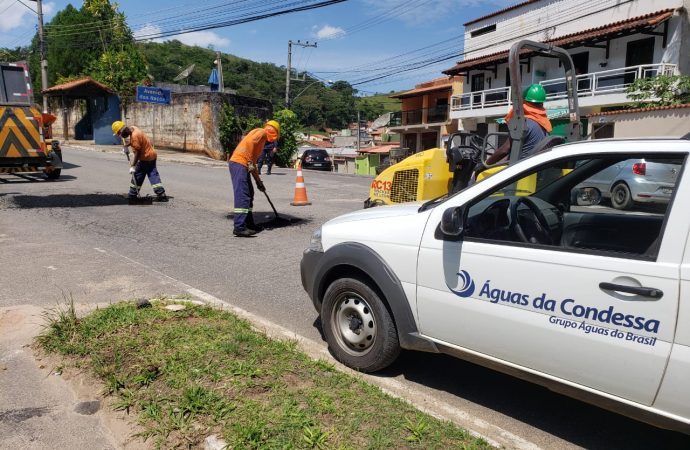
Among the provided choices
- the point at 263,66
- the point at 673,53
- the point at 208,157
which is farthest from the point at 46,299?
the point at 263,66

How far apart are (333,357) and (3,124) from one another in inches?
515

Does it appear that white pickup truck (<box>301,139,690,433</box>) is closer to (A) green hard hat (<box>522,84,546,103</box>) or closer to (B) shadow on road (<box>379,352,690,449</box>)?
(B) shadow on road (<box>379,352,690,449</box>)

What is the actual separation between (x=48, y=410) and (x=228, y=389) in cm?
110

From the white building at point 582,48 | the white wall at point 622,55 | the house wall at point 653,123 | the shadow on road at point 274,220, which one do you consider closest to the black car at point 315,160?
the white building at point 582,48

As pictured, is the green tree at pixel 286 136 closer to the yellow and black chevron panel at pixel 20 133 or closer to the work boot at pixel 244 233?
the yellow and black chevron panel at pixel 20 133

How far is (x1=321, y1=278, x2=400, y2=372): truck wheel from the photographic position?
3.53 m

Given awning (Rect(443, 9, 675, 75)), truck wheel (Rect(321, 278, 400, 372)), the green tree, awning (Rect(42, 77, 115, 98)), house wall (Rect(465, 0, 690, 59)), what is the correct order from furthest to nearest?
awning (Rect(42, 77, 115, 98)), the green tree, house wall (Rect(465, 0, 690, 59)), awning (Rect(443, 9, 675, 75)), truck wheel (Rect(321, 278, 400, 372))

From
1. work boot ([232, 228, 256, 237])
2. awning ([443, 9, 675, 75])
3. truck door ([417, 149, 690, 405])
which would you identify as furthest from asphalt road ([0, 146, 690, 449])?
awning ([443, 9, 675, 75])

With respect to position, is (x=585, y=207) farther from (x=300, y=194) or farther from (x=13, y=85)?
(x=13, y=85)

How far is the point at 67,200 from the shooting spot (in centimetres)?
1129

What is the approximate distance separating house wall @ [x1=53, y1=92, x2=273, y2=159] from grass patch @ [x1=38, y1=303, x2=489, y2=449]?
23740mm

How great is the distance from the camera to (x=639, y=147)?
2666 mm

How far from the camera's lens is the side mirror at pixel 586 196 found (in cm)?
354

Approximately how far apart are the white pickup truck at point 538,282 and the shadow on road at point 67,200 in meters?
8.46
